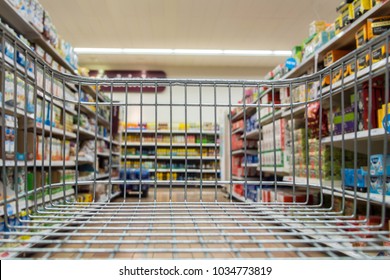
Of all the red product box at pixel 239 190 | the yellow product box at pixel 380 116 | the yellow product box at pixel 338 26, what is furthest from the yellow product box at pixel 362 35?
the red product box at pixel 239 190

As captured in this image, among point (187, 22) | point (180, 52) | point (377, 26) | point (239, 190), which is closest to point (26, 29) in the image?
point (377, 26)

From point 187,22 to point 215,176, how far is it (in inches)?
208

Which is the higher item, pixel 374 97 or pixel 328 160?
pixel 374 97

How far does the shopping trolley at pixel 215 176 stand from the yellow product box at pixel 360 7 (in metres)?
0.38

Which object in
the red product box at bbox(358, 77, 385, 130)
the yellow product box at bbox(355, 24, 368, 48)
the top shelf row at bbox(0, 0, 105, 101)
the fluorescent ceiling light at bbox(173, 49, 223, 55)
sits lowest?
the red product box at bbox(358, 77, 385, 130)

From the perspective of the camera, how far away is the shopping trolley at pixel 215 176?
2.10ft

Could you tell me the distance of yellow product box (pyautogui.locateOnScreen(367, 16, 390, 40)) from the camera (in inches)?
65.5

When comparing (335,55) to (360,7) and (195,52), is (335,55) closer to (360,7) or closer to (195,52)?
(360,7)

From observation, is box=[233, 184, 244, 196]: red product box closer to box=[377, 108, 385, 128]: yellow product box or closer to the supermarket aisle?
box=[377, 108, 385, 128]: yellow product box

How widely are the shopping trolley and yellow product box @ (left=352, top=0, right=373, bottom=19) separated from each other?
38 centimetres

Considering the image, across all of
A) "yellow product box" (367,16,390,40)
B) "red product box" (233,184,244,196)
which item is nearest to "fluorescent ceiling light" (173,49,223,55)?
"red product box" (233,184,244,196)

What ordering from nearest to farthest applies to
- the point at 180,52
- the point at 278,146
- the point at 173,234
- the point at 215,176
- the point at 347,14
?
1. the point at 173,234
2. the point at 215,176
3. the point at 347,14
4. the point at 278,146
5. the point at 180,52

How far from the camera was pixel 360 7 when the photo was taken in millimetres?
1811
